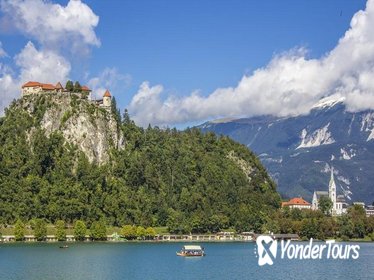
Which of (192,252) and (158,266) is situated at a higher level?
(192,252)

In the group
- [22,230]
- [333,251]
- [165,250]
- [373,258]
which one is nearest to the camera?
[373,258]

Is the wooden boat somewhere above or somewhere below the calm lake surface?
above

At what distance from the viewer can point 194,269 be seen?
121 m

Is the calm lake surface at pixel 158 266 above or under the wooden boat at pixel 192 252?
under

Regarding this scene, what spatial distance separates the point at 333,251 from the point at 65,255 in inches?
2245

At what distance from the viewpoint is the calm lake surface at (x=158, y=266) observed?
356 ft

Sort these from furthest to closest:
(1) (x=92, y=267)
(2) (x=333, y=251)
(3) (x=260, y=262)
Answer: (2) (x=333, y=251) → (3) (x=260, y=262) → (1) (x=92, y=267)

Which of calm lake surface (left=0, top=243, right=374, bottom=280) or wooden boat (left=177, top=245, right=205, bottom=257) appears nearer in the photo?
calm lake surface (left=0, top=243, right=374, bottom=280)

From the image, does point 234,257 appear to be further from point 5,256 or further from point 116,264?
point 5,256

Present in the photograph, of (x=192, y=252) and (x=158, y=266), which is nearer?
(x=158, y=266)

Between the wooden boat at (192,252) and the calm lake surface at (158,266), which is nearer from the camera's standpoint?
the calm lake surface at (158,266)

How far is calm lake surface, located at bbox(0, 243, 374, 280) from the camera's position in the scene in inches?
4272

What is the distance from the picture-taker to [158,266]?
125 m

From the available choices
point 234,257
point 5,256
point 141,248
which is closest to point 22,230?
point 141,248
